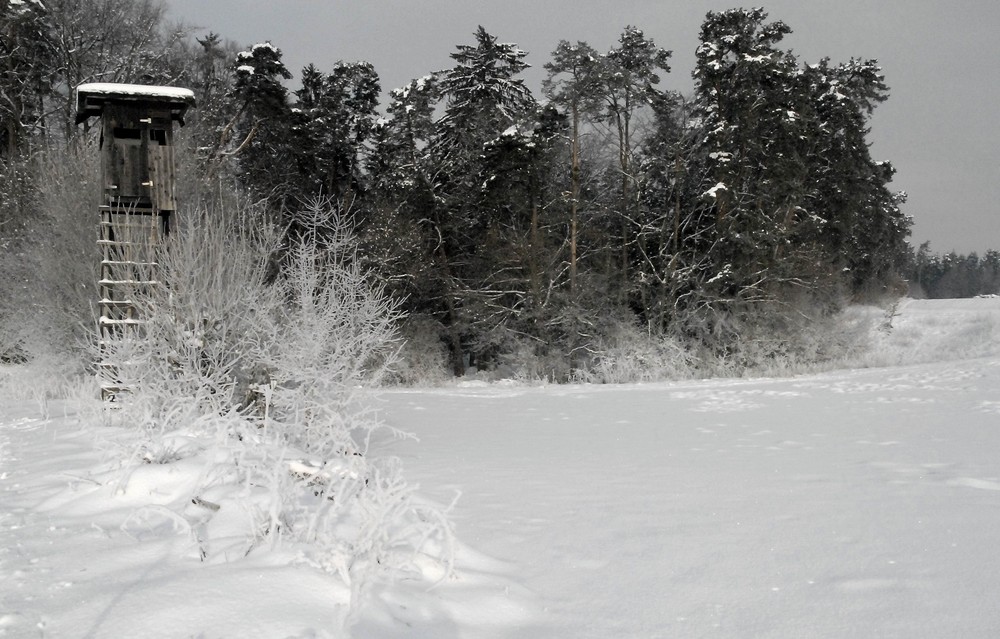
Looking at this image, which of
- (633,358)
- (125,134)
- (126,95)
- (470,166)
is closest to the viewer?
(126,95)

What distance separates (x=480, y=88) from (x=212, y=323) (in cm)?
1769

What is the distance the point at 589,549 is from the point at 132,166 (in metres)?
7.94

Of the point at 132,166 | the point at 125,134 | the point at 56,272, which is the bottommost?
the point at 56,272

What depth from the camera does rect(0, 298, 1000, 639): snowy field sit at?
2.80 m

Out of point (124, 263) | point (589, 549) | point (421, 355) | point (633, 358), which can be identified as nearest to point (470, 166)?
point (421, 355)

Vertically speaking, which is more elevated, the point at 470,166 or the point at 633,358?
the point at 470,166

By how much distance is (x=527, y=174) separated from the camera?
21.9 meters

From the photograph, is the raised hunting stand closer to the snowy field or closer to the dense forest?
the snowy field

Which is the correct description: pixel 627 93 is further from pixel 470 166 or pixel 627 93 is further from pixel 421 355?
pixel 421 355

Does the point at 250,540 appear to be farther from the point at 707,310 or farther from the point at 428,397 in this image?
the point at 707,310

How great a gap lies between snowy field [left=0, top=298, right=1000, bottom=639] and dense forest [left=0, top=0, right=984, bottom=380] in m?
12.9

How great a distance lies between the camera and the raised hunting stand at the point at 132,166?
8.75 meters

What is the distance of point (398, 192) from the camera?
23.3 metres

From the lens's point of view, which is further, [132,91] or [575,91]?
[575,91]
